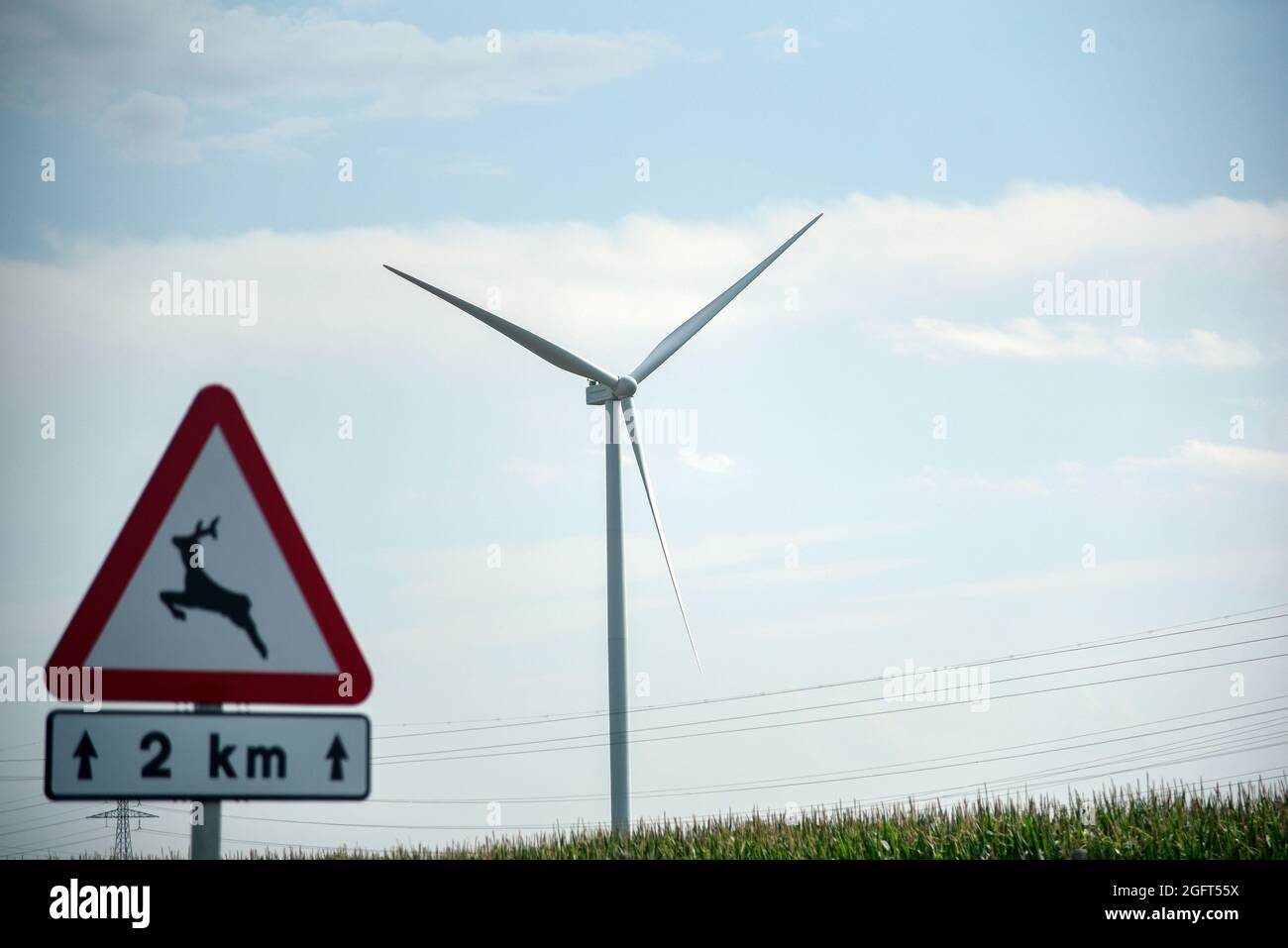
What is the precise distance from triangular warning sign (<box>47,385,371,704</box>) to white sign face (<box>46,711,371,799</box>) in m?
0.09

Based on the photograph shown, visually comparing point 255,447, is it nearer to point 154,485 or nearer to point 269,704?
point 154,485

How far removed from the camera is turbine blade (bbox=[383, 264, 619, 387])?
1426 inches

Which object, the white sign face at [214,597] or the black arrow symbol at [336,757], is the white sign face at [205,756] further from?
the white sign face at [214,597]

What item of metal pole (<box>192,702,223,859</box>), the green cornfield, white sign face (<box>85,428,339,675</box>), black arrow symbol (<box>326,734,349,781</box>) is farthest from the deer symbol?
the green cornfield

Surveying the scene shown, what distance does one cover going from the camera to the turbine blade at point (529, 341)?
3622 centimetres

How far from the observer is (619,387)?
1485 inches

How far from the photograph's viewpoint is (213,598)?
4.75 meters

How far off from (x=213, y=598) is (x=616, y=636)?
33859mm

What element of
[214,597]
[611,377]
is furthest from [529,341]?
[214,597]

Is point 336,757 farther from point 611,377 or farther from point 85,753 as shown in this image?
point 611,377

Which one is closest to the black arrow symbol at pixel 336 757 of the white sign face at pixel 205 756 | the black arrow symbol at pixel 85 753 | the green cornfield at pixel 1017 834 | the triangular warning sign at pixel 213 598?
the white sign face at pixel 205 756

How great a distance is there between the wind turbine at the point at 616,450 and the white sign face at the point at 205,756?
31.9 meters
